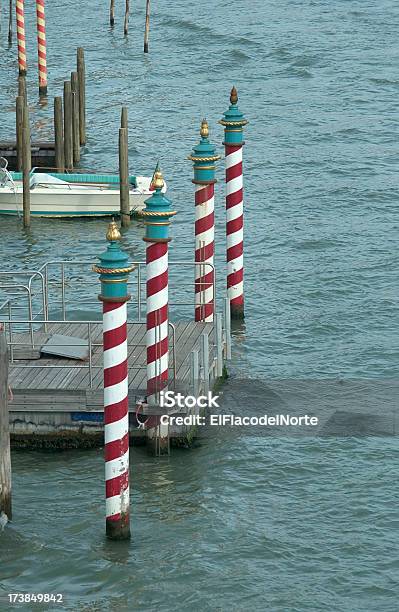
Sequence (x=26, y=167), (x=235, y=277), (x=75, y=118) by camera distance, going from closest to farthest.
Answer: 1. (x=235, y=277)
2. (x=26, y=167)
3. (x=75, y=118)

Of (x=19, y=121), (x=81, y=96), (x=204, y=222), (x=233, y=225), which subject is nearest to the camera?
(x=204, y=222)

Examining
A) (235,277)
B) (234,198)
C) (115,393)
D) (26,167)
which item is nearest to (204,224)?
(234,198)

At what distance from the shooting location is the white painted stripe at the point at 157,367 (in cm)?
1633

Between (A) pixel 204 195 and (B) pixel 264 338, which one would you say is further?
(B) pixel 264 338

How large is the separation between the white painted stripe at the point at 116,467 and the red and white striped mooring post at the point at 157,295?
2202 mm

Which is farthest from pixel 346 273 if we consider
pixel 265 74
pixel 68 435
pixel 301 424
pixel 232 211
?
pixel 265 74

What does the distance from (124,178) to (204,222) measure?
868 centimetres

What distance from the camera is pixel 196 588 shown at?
47.2 ft

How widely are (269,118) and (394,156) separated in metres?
5.11

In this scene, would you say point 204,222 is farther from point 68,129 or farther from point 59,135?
point 68,129

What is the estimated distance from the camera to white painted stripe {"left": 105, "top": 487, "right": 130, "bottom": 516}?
47.3ft

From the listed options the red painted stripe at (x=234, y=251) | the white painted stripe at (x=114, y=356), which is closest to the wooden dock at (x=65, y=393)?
the white painted stripe at (x=114, y=356)

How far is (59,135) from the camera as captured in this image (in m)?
30.3

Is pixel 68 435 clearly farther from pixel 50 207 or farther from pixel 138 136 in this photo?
pixel 138 136
